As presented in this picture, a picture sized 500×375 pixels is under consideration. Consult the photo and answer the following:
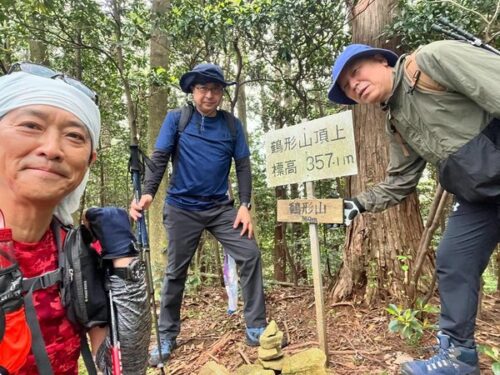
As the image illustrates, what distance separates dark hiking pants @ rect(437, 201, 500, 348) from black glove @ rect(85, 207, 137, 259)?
1824 millimetres

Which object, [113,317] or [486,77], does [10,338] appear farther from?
[486,77]

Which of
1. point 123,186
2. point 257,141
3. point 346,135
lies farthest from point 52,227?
point 123,186

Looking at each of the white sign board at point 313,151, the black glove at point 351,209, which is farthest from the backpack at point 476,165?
the black glove at point 351,209

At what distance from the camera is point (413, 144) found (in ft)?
7.79

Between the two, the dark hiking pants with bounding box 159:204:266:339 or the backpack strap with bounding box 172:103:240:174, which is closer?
the dark hiking pants with bounding box 159:204:266:339

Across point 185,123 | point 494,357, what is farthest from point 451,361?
point 185,123

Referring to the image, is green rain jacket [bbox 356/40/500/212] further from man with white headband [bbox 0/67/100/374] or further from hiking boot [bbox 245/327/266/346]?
hiking boot [bbox 245/327/266/346]

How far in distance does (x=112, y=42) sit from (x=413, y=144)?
4226 millimetres

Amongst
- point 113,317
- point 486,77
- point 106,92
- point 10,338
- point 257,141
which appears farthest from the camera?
point 257,141

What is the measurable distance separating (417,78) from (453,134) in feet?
1.21

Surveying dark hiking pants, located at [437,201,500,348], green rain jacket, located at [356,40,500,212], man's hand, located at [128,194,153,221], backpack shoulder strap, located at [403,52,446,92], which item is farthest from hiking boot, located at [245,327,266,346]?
backpack shoulder strap, located at [403,52,446,92]

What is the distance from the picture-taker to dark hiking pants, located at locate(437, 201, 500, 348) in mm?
2248

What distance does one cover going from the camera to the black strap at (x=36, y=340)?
3.81 ft

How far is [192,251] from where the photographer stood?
3.49 meters
